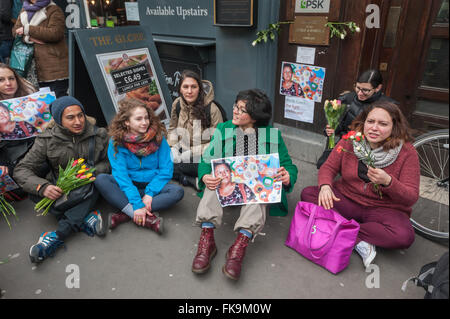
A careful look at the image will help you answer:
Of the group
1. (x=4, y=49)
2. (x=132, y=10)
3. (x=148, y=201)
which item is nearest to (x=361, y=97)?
(x=148, y=201)

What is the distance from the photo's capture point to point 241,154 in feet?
8.79

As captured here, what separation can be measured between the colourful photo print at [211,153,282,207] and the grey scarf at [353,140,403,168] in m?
0.61

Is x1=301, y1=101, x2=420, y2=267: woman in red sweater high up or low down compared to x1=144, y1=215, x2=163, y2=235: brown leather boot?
up

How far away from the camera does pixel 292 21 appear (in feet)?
12.2

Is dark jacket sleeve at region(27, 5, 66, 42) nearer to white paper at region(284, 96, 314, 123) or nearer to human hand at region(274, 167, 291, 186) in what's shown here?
white paper at region(284, 96, 314, 123)

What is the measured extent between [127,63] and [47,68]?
1456mm

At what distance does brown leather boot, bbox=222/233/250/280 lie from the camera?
224cm

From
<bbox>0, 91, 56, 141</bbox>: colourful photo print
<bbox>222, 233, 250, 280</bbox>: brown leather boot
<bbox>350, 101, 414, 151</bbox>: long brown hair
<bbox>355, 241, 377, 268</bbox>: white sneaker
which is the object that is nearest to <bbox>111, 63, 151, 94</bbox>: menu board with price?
<bbox>0, 91, 56, 141</bbox>: colourful photo print

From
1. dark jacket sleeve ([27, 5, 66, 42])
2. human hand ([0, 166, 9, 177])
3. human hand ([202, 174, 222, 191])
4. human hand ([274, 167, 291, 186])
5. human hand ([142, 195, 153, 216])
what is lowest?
human hand ([142, 195, 153, 216])

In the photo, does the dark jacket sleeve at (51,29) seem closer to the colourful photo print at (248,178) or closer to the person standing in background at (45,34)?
the person standing in background at (45,34)

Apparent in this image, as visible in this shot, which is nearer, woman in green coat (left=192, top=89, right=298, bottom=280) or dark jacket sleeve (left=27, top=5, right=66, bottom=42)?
woman in green coat (left=192, top=89, right=298, bottom=280)

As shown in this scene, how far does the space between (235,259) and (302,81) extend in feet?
8.10

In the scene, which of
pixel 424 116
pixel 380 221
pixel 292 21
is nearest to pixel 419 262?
pixel 380 221

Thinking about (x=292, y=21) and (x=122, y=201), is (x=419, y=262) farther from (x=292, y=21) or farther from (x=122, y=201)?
(x=292, y=21)
